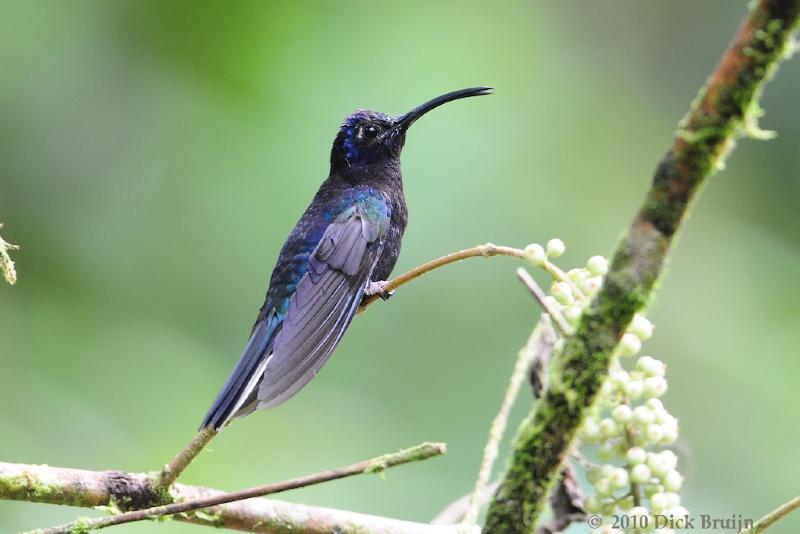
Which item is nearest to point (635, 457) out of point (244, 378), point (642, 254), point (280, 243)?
point (642, 254)

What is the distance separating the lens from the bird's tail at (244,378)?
1.88 metres

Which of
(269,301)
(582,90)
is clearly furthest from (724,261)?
(269,301)

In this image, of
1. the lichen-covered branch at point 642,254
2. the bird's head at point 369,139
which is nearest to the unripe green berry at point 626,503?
the lichen-covered branch at point 642,254

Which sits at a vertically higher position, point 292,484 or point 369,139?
point 369,139

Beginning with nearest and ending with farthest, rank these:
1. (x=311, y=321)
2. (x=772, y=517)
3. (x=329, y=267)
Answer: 1. (x=772, y=517)
2. (x=311, y=321)
3. (x=329, y=267)

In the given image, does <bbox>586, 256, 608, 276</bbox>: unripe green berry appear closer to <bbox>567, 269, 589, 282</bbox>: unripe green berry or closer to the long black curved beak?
<bbox>567, 269, 589, 282</bbox>: unripe green berry

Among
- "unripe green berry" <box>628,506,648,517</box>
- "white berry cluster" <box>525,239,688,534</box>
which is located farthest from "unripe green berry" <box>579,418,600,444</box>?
"unripe green berry" <box>628,506,648,517</box>

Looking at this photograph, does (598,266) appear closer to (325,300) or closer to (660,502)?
(660,502)

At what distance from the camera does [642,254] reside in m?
0.97

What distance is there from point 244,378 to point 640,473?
3.98 ft

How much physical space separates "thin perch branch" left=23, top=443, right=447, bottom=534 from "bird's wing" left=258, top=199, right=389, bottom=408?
0.63m

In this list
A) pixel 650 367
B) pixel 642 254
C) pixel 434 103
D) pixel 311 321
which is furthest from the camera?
pixel 434 103

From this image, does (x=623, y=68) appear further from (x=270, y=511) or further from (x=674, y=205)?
(x=674, y=205)

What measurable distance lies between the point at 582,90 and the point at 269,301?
3541mm
